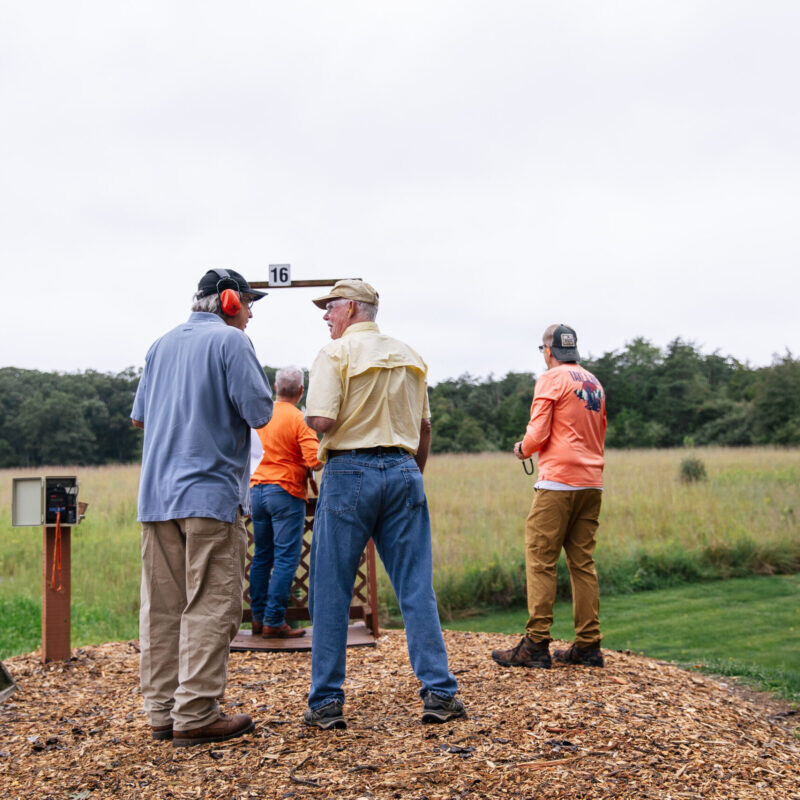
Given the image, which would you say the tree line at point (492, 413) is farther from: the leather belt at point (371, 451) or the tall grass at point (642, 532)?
the leather belt at point (371, 451)

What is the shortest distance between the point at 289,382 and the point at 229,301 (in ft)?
6.08

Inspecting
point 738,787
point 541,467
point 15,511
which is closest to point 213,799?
point 738,787

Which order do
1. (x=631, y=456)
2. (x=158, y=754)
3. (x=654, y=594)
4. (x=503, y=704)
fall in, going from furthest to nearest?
(x=631, y=456)
(x=654, y=594)
(x=503, y=704)
(x=158, y=754)

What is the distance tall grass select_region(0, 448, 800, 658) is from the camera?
8.44 metres

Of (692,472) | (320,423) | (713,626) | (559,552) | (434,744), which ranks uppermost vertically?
(320,423)

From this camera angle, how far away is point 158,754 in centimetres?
319

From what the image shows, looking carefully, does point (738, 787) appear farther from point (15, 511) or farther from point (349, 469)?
point (15, 511)

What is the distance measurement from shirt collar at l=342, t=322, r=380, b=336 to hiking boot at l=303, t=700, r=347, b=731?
5.24 feet

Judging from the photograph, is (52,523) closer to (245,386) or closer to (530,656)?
(245,386)

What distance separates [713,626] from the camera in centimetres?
711

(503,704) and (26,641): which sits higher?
(503,704)

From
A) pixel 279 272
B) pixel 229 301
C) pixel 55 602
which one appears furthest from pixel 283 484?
pixel 229 301

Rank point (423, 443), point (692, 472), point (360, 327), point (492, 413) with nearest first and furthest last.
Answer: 1. point (360, 327)
2. point (423, 443)
3. point (692, 472)
4. point (492, 413)

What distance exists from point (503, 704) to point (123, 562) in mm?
7880
